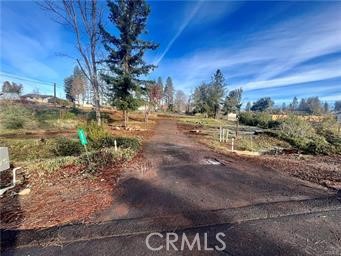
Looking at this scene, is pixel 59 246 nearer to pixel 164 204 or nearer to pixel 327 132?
pixel 164 204

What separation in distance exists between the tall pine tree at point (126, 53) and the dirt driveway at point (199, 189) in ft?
36.0

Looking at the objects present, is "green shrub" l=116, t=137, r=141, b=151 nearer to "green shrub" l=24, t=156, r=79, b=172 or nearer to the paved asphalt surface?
"green shrub" l=24, t=156, r=79, b=172

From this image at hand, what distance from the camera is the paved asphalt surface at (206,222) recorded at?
103 inches

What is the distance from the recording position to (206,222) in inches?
126

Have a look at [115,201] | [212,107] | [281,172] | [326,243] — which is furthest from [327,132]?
[212,107]

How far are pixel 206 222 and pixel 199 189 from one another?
147 cm

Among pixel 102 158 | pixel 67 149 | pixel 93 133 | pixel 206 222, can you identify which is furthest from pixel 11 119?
pixel 206 222

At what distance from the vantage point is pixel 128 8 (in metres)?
15.7

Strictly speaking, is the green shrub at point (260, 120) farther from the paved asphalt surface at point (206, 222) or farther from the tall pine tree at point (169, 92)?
the tall pine tree at point (169, 92)

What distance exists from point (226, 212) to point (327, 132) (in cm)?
A: 1746

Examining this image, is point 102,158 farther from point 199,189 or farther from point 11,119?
point 11,119

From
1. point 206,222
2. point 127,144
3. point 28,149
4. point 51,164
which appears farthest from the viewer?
point 28,149

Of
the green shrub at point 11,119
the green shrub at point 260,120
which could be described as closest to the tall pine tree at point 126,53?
the green shrub at point 11,119

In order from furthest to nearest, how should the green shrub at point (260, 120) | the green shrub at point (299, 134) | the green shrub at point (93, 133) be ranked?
the green shrub at point (260, 120) → the green shrub at point (299, 134) → the green shrub at point (93, 133)
